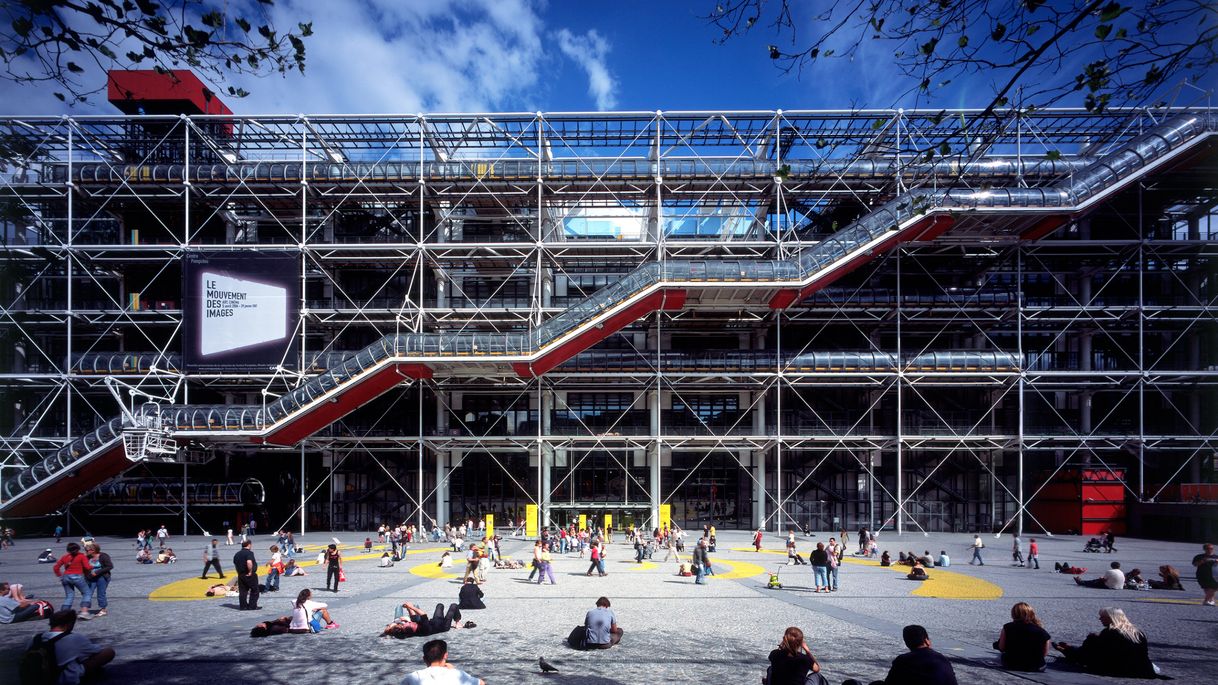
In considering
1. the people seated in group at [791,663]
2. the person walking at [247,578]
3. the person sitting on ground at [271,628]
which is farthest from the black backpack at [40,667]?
the people seated in group at [791,663]

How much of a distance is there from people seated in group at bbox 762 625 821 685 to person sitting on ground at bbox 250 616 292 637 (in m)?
7.84

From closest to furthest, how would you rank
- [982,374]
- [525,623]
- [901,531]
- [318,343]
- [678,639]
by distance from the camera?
[678,639], [525,623], [982,374], [901,531], [318,343]

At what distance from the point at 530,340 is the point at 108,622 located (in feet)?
50.7

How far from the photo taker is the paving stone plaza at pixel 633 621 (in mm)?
8672

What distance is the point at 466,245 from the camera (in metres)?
27.5

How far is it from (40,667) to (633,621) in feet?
26.3

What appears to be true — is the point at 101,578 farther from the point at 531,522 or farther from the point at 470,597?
the point at 531,522

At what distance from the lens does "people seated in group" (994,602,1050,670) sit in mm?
8383

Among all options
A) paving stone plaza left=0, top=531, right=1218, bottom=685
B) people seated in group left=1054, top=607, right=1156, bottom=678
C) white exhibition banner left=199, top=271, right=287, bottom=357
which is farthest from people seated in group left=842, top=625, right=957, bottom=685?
white exhibition banner left=199, top=271, right=287, bottom=357

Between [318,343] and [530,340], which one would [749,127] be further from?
[318,343]

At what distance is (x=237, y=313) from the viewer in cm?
2767

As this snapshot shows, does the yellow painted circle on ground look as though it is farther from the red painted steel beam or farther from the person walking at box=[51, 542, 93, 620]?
the person walking at box=[51, 542, 93, 620]

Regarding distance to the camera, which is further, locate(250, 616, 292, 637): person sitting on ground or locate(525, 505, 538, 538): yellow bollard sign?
locate(525, 505, 538, 538): yellow bollard sign

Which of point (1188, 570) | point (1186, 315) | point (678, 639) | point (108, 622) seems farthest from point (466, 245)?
point (1186, 315)
